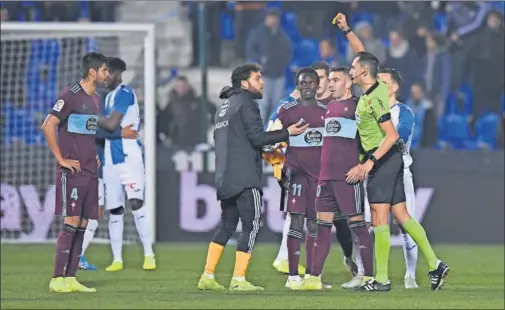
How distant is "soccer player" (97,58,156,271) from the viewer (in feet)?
48.9

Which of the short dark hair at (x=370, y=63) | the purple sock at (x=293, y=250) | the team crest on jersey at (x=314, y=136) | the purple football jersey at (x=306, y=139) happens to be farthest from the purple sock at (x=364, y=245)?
the short dark hair at (x=370, y=63)

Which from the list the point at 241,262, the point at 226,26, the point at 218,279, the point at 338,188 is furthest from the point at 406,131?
the point at 226,26

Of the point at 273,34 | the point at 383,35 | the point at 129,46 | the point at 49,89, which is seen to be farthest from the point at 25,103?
the point at 383,35

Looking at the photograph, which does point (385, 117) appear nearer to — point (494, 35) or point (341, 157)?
point (341, 157)

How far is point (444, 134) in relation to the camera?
19781mm

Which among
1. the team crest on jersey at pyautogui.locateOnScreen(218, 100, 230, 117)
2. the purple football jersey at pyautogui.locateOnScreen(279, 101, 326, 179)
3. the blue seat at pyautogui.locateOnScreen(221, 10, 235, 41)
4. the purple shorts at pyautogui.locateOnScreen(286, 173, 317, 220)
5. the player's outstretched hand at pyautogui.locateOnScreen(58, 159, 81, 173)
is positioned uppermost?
the blue seat at pyautogui.locateOnScreen(221, 10, 235, 41)

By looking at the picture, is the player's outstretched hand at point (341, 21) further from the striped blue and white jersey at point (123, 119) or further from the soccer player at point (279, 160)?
the striped blue and white jersey at point (123, 119)

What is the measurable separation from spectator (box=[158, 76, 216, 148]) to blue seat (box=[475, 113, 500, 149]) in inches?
148

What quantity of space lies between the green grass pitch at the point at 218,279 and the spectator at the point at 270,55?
2.36 m

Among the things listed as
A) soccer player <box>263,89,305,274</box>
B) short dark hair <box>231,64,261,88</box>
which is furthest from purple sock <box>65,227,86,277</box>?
short dark hair <box>231,64,261,88</box>

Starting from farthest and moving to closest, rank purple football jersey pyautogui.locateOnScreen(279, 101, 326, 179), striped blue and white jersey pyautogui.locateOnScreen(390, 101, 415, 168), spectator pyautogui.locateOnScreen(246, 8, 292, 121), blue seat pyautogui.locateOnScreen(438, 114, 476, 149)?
spectator pyautogui.locateOnScreen(246, 8, 292, 121), blue seat pyautogui.locateOnScreen(438, 114, 476, 149), purple football jersey pyautogui.locateOnScreen(279, 101, 326, 179), striped blue and white jersey pyautogui.locateOnScreen(390, 101, 415, 168)

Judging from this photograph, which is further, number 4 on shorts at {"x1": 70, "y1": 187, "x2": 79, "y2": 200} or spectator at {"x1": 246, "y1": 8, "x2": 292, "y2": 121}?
spectator at {"x1": 246, "y1": 8, "x2": 292, "y2": 121}

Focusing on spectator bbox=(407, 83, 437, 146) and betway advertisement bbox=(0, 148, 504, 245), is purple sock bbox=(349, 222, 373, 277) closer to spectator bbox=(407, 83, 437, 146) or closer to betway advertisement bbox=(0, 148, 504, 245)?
betway advertisement bbox=(0, 148, 504, 245)

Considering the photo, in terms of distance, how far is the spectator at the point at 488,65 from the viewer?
64.8 feet
